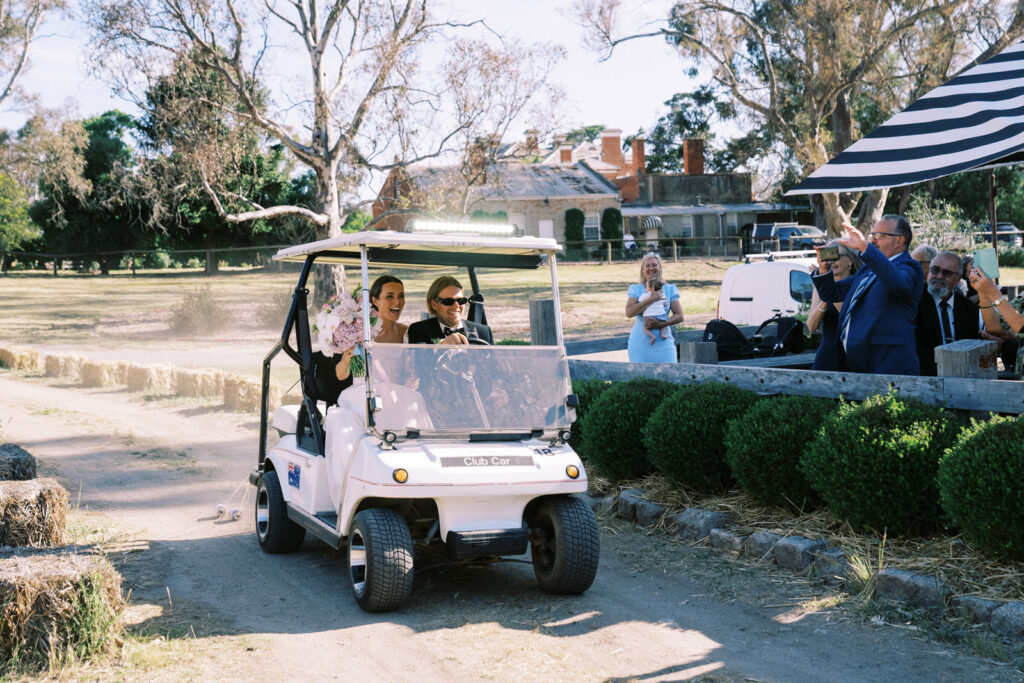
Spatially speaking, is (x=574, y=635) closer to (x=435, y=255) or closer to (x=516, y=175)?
(x=435, y=255)

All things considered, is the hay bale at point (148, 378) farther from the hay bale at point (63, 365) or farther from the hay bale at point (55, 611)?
the hay bale at point (55, 611)

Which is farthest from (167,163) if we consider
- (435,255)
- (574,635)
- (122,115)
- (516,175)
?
(122,115)

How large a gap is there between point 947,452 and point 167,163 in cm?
2353

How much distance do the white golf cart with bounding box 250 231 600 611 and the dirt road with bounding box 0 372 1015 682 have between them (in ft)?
1.00

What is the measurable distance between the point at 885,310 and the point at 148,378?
12941mm

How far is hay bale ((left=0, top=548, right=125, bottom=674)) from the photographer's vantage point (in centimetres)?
460

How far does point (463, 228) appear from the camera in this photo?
6.17 metres

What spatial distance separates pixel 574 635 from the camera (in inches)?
203

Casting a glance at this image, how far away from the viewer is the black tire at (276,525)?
6.67 metres

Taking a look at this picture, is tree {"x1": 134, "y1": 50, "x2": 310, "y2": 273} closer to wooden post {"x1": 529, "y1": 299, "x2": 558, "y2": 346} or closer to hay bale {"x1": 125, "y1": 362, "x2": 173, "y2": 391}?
hay bale {"x1": 125, "y1": 362, "x2": 173, "y2": 391}

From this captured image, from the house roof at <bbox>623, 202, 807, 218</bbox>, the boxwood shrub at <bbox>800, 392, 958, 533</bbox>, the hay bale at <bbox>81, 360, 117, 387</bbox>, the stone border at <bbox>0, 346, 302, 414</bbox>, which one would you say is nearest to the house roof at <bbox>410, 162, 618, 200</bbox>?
the house roof at <bbox>623, 202, 807, 218</bbox>

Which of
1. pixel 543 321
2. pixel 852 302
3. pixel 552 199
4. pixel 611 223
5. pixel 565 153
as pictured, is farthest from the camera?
pixel 565 153

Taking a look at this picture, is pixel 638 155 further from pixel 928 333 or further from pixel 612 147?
pixel 928 333

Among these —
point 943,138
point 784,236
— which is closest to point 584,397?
point 943,138
